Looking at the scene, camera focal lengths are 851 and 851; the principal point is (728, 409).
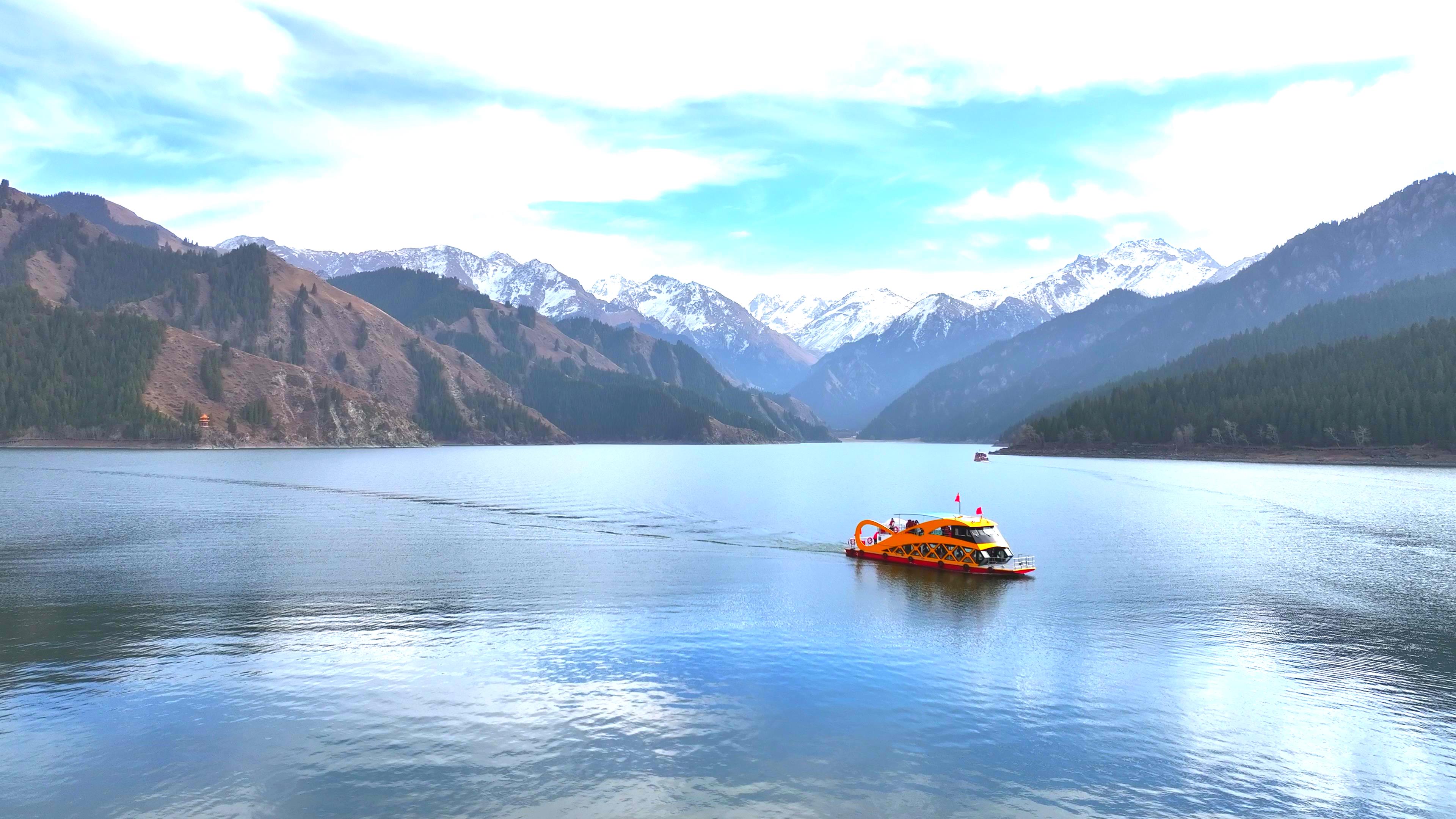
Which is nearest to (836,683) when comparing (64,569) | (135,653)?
(135,653)

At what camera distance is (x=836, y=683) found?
140 feet

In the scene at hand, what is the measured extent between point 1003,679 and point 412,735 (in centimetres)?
2853

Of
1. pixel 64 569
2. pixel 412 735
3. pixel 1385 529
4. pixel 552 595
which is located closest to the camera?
pixel 412 735

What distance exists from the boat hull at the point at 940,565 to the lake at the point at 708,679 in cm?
112

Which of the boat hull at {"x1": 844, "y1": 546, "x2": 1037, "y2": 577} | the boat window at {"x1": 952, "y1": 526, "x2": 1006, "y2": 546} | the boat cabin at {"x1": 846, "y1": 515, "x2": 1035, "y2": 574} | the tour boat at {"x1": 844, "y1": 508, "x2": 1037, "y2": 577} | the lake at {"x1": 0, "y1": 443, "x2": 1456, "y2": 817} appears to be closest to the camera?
the lake at {"x1": 0, "y1": 443, "x2": 1456, "y2": 817}

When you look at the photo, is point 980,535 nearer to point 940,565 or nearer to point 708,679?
point 940,565

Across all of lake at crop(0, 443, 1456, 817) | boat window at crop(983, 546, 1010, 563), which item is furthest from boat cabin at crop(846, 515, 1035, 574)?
lake at crop(0, 443, 1456, 817)

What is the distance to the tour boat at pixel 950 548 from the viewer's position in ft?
258

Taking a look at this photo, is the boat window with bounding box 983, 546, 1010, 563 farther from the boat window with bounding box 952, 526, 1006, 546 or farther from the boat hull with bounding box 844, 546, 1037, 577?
the boat hull with bounding box 844, 546, 1037, 577

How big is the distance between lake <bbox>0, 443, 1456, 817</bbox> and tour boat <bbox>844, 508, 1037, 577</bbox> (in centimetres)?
214

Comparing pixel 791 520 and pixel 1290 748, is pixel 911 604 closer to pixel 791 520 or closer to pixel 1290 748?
pixel 1290 748

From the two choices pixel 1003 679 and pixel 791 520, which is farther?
pixel 791 520

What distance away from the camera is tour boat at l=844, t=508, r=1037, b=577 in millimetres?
78500

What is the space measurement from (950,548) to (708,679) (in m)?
44.9
